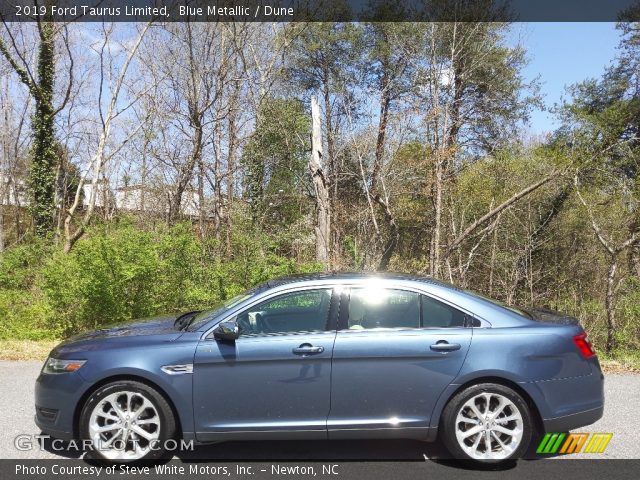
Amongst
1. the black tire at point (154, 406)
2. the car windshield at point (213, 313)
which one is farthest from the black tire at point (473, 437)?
the black tire at point (154, 406)

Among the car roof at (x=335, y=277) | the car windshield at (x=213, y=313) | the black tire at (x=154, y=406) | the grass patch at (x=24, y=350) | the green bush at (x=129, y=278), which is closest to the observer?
the black tire at (x=154, y=406)

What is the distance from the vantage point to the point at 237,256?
10758 millimetres

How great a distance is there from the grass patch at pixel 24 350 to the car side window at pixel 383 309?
5.41 metres

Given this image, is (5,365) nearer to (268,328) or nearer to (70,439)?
(70,439)

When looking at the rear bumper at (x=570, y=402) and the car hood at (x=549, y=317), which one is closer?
the rear bumper at (x=570, y=402)

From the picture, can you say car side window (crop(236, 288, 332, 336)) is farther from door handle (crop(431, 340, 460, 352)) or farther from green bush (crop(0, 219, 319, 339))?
green bush (crop(0, 219, 319, 339))

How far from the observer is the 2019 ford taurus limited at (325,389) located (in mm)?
4102

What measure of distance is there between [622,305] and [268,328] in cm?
1119

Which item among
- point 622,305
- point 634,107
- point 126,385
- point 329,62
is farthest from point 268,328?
point 329,62

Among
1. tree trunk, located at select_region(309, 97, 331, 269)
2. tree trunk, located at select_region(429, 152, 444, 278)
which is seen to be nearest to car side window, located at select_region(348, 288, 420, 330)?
tree trunk, located at select_region(429, 152, 444, 278)

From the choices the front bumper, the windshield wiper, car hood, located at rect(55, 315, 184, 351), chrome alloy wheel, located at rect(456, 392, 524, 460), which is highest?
the windshield wiper

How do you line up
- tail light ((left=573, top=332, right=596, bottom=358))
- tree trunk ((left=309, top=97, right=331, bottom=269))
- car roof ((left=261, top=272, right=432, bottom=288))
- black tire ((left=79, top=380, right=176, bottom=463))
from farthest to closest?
tree trunk ((left=309, top=97, right=331, bottom=269)) → car roof ((left=261, top=272, right=432, bottom=288)) → tail light ((left=573, top=332, right=596, bottom=358)) → black tire ((left=79, top=380, right=176, bottom=463))

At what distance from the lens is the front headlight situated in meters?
4.19

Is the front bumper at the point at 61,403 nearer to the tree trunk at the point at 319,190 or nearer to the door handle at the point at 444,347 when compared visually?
the door handle at the point at 444,347
